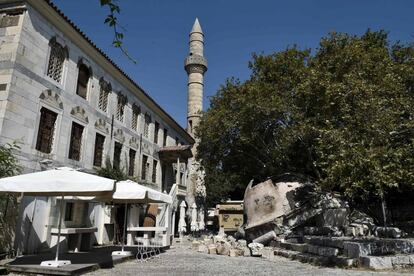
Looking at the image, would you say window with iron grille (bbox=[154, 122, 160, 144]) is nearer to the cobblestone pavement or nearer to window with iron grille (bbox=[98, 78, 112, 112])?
window with iron grille (bbox=[98, 78, 112, 112])

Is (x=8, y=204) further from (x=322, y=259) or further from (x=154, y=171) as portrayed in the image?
(x=154, y=171)

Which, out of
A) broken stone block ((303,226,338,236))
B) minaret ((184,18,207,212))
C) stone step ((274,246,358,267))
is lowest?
stone step ((274,246,358,267))

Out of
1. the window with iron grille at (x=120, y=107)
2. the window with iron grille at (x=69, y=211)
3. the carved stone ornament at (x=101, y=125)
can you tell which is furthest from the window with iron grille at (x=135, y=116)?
the window with iron grille at (x=69, y=211)

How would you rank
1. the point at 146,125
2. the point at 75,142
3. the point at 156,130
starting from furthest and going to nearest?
the point at 156,130 < the point at 146,125 < the point at 75,142

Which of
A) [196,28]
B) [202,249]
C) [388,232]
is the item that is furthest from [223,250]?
[196,28]

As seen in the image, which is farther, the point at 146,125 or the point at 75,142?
the point at 146,125

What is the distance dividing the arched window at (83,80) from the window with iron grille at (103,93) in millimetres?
1013

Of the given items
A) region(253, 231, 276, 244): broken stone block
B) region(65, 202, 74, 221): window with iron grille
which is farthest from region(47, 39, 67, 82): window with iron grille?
region(253, 231, 276, 244): broken stone block

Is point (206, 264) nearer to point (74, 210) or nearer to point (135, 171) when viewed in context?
point (74, 210)

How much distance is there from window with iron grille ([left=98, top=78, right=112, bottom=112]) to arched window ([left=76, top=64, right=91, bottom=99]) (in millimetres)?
1013

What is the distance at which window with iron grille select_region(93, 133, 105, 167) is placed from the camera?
613 inches

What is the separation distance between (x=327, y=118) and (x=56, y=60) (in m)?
10.9

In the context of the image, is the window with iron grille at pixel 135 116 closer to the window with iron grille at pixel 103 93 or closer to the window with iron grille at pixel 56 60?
the window with iron grille at pixel 103 93

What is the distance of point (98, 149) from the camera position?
15797mm
